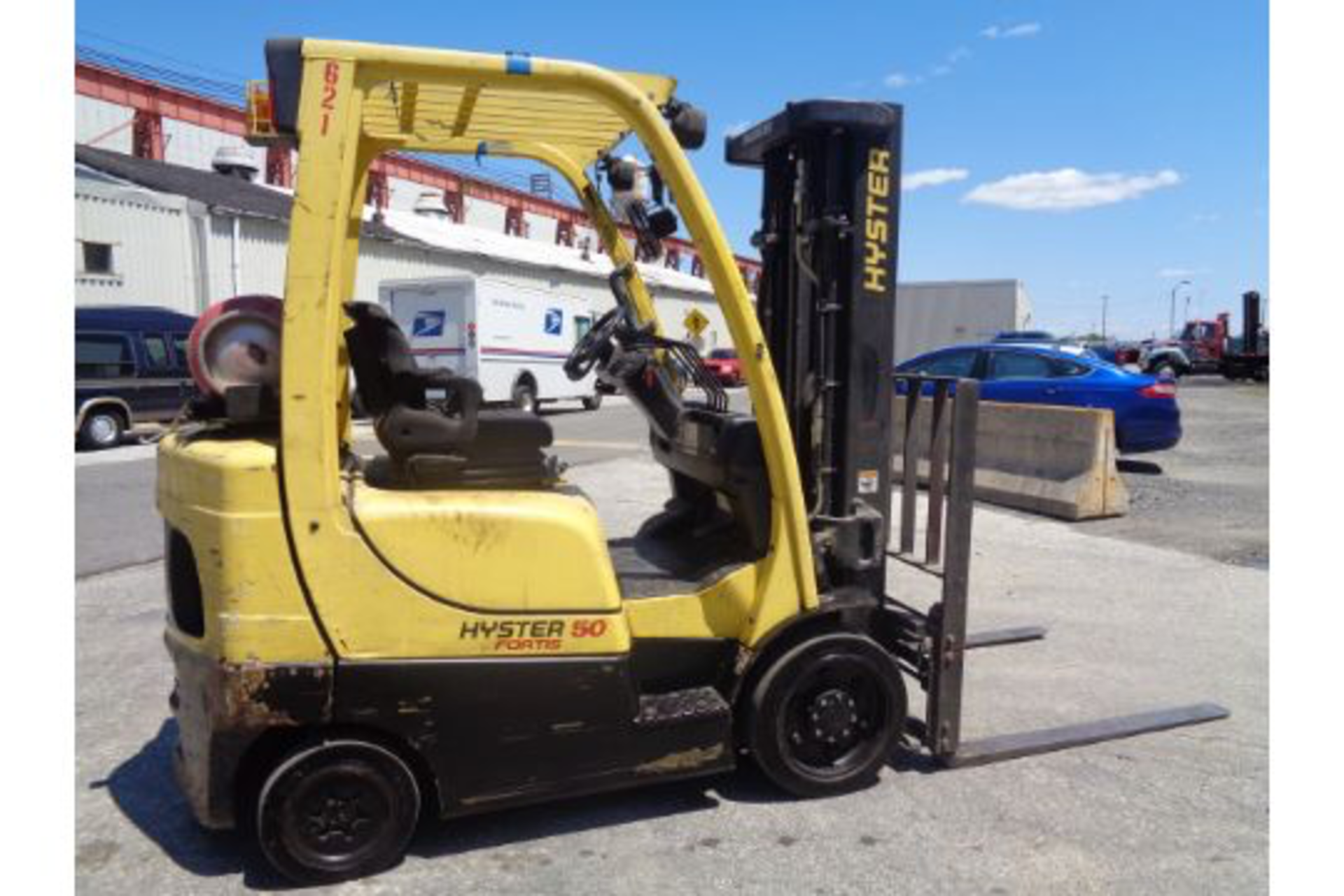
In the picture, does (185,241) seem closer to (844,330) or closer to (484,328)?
(484,328)

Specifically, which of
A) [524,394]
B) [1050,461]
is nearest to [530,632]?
[1050,461]

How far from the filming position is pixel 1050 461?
9.86 m

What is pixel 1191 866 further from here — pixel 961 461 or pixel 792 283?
pixel 792 283

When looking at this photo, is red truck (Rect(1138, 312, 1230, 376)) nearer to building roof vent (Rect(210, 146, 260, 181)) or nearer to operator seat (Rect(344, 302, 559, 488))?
building roof vent (Rect(210, 146, 260, 181))

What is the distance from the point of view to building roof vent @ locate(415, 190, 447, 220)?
33.1m

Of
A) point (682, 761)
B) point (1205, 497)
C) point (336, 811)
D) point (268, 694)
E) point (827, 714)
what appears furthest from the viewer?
point (1205, 497)

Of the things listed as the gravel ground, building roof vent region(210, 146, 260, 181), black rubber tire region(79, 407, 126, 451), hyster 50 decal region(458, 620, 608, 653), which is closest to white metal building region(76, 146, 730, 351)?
building roof vent region(210, 146, 260, 181)

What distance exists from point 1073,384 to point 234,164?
2343cm

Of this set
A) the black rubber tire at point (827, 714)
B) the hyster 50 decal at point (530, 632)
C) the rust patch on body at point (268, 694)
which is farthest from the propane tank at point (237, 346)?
the black rubber tire at point (827, 714)

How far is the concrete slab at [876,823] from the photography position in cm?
310

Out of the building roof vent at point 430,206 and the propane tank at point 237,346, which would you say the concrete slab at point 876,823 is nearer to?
the propane tank at point 237,346

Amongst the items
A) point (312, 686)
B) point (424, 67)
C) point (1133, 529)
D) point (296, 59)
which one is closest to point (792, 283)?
point (424, 67)

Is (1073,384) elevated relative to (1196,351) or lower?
lower

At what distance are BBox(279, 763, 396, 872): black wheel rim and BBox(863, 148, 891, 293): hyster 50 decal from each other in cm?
257
